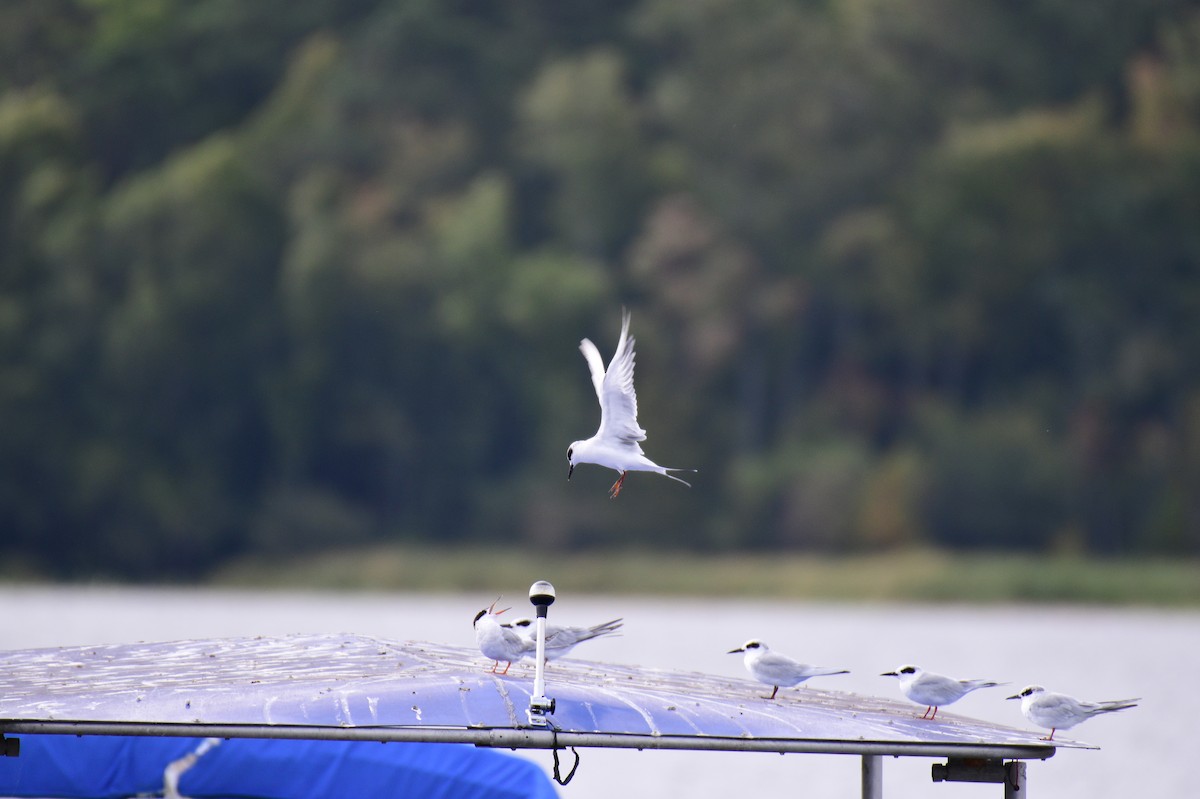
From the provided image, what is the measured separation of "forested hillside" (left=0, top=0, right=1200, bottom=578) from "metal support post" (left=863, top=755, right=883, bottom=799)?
187 feet

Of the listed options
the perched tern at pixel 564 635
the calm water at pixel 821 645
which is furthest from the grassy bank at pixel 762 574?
the perched tern at pixel 564 635

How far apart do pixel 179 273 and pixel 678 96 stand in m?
18.3

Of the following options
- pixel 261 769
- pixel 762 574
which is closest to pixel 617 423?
pixel 261 769

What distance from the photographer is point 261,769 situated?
45.8ft

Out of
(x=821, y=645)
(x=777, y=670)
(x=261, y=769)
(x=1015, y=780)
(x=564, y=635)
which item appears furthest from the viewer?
(x=821, y=645)

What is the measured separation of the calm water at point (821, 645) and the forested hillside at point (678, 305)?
665 centimetres

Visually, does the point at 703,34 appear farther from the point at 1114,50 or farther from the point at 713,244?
the point at 1114,50

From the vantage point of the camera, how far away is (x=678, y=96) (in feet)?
252

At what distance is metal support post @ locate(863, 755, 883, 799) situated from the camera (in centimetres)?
1073

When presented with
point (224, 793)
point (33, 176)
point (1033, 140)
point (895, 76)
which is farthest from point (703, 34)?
point (224, 793)

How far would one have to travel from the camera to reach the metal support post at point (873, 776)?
35.2 ft

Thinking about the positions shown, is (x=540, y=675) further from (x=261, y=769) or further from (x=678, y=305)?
(x=678, y=305)

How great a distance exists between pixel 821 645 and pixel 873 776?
37477 millimetres

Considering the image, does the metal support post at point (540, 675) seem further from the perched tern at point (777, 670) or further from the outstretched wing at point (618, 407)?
the outstretched wing at point (618, 407)
